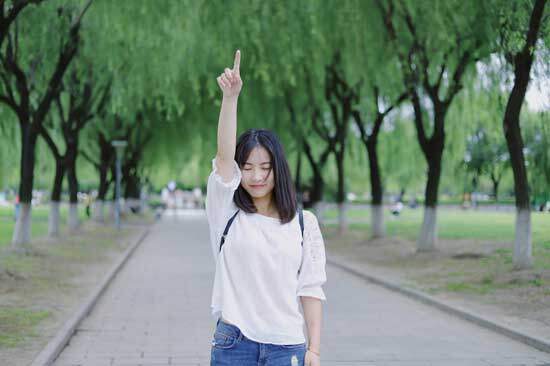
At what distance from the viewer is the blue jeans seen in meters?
2.86

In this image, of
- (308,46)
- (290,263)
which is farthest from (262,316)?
(308,46)

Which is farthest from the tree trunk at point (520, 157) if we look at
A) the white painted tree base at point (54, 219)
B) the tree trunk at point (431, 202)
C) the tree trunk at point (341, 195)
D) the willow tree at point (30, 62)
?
the white painted tree base at point (54, 219)

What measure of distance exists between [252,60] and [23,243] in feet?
21.1

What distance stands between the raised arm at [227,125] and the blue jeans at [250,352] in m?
0.61

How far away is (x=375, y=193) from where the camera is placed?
891 inches

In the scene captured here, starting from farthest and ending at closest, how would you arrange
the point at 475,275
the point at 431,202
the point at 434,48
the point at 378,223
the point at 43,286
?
the point at 378,223, the point at 431,202, the point at 434,48, the point at 475,275, the point at 43,286

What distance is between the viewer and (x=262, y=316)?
288 cm

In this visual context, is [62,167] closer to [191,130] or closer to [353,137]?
[191,130]

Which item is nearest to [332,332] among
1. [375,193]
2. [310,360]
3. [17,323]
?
[17,323]

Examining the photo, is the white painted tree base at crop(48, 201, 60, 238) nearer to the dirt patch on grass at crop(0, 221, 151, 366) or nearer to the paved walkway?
the dirt patch on grass at crop(0, 221, 151, 366)

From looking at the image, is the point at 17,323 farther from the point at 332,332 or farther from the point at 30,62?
the point at 30,62

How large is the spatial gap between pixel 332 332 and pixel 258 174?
599 centimetres

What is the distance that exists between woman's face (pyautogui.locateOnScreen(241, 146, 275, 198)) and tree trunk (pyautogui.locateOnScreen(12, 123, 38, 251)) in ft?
Answer: 45.1

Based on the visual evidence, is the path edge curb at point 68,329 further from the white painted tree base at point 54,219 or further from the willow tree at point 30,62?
the white painted tree base at point 54,219
